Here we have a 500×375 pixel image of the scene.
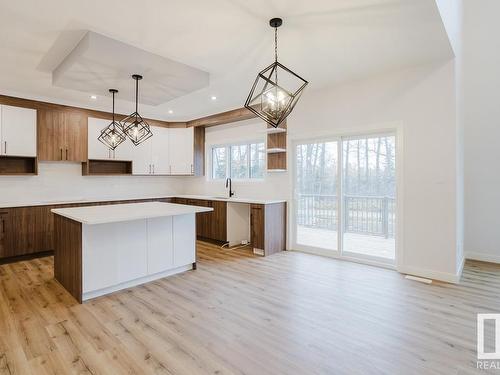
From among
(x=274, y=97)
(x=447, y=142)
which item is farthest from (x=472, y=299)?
(x=274, y=97)

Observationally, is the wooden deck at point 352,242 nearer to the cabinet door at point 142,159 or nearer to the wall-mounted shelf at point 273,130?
the wall-mounted shelf at point 273,130

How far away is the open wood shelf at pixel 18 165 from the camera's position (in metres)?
4.69

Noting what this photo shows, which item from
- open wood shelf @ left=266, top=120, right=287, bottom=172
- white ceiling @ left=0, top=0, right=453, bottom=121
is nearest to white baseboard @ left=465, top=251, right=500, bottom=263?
white ceiling @ left=0, top=0, right=453, bottom=121

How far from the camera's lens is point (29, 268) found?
409cm

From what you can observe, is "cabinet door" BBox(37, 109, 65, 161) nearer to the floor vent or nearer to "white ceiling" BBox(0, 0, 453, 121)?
"white ceiling" BBox(0, 0, 453, 121)

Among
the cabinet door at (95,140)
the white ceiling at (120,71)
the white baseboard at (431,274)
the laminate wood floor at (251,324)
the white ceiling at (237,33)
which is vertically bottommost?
the laminate wood floor at (251,324)

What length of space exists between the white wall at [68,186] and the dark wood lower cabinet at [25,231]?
0.76ft

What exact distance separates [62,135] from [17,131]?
64 cm

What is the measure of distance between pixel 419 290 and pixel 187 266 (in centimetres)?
291

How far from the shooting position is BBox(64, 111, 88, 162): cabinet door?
5.12 meters

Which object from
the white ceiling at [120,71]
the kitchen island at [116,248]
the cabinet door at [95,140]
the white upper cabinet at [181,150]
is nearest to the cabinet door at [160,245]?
the kitchen island at [116,248]

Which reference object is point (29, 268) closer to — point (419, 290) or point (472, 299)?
point (419, 290)

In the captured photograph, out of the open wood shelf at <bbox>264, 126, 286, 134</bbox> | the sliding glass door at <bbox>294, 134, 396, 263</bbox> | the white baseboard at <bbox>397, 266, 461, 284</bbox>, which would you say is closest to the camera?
the white baseboard at <bbox>397, 266, 461, 284</bbox>

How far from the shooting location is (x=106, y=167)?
5980 mm
